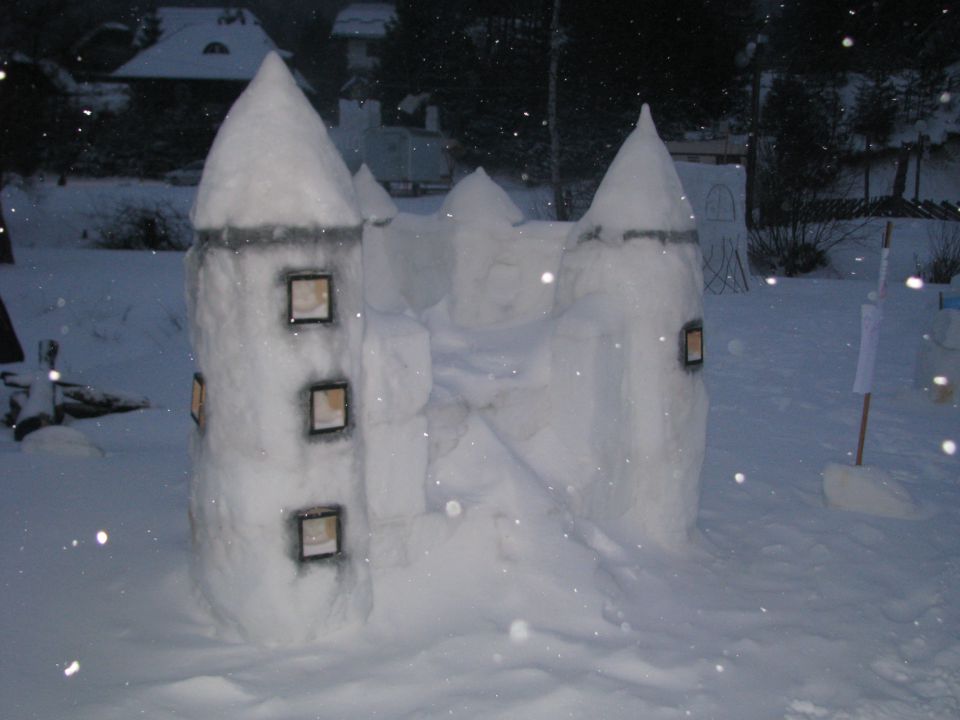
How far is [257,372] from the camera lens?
4.17 m

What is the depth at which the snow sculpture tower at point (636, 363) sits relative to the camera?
5367mm

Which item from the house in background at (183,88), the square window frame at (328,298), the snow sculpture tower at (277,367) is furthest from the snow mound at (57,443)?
the house in background at (183,88)

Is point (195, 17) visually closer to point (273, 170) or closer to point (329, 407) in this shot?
point (273, 170)

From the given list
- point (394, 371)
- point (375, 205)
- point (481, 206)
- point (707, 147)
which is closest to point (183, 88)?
point (707, 147)

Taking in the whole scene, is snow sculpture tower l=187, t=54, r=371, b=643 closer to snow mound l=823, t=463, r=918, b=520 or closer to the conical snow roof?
the conical snow roof

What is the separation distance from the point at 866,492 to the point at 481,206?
367 cm

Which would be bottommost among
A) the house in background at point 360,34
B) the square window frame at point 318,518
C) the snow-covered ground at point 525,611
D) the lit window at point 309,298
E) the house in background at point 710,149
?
the snow-covered ground at point 525,611

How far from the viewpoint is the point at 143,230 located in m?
20.8

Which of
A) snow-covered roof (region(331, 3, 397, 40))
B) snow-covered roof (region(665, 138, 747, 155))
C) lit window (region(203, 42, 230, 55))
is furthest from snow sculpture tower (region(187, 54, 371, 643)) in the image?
snow-covered roof (region(331, 3, 397, 40))

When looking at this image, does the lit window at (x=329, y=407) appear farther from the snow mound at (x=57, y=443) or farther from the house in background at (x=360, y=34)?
the house in background at (x=360, y=34)

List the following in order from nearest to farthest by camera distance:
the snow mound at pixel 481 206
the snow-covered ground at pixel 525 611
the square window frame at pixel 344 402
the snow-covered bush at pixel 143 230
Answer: the snow-covered ground at pixel 525 611 → the square window frame at pixel 344 402 → the snow mound at pixel 481 206 → the snow-covered bush at pixel 143 230

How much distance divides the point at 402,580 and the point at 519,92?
20.5 meters

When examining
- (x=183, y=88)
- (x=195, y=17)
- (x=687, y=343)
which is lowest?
(x=687, y=343)

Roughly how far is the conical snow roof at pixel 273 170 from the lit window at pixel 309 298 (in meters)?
0.26
